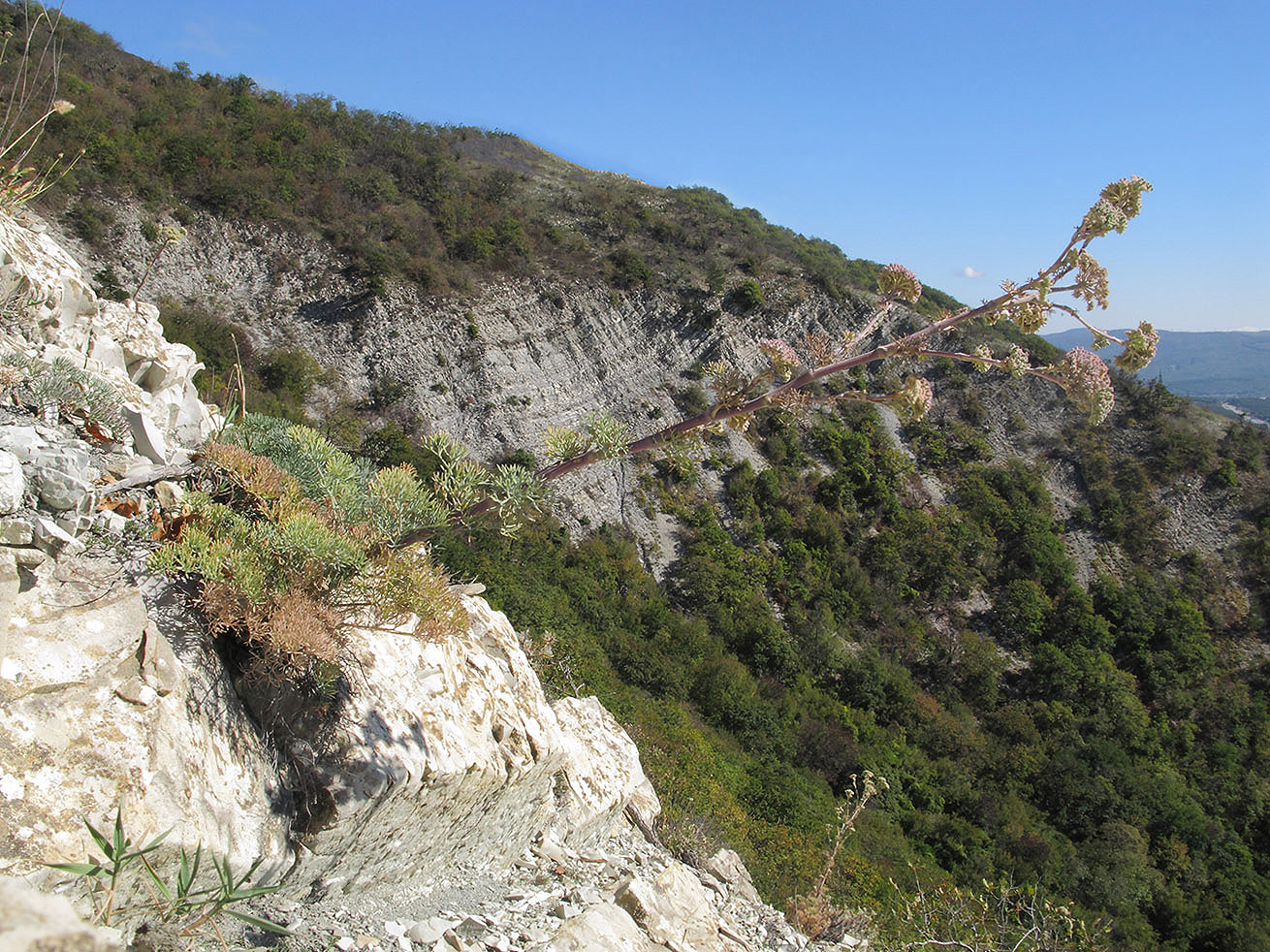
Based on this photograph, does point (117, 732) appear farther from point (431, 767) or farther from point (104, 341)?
point (104, 341)

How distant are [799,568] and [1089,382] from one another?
22424 millimetres

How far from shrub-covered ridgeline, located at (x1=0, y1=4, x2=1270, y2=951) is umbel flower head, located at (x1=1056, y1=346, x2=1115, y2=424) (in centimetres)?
1

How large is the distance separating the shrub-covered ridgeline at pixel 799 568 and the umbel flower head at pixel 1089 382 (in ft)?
0.04

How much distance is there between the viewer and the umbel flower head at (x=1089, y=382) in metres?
2.48

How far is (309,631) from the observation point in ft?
9.50

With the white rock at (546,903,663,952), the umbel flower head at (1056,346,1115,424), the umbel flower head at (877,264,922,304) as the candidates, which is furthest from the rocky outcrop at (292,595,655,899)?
the umbel flower head at (1056,346,1115,424)

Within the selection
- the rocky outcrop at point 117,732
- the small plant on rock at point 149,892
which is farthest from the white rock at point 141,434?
the small plant on rock at point 149,892

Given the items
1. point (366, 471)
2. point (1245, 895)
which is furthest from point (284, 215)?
point (1245, 895)

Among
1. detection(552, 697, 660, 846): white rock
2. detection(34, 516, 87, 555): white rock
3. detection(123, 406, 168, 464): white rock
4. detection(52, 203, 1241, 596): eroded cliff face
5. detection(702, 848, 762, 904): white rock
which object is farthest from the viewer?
detection(52, 203, 1241, 596): eroded cliff face

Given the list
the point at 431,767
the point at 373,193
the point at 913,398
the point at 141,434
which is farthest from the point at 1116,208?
the point at 373,193

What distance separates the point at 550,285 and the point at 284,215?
404 inches

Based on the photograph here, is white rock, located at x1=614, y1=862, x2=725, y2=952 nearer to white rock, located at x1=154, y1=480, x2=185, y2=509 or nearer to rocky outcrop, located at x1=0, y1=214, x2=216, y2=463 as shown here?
white rock, located at x1=154, y1=480, x2=185, y2=509

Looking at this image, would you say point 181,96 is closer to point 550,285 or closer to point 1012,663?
point 550,285

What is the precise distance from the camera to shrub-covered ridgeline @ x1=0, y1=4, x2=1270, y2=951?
121 inches
